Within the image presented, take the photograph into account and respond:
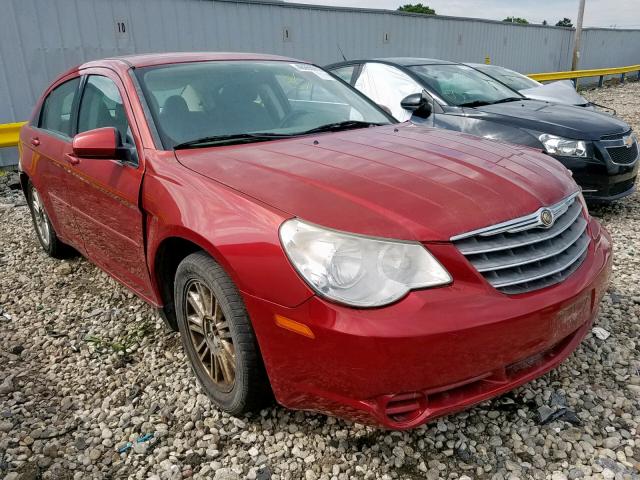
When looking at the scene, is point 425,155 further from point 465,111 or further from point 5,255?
point 5,255

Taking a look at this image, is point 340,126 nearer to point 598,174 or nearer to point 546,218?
point 546,218

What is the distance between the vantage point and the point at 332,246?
5.96 ft

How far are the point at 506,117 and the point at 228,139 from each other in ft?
10.9

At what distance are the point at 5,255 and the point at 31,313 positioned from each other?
1476 millimetres

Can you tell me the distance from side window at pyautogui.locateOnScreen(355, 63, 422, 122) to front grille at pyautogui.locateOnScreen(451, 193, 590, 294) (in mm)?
3603

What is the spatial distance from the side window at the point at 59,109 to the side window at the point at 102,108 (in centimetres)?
23

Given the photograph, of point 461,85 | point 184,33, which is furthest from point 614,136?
point 184,33

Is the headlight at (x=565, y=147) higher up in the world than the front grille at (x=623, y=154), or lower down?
higher up

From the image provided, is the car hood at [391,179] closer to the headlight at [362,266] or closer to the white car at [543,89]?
the headlight at [362,266]

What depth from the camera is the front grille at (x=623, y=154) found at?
4695 millimetres

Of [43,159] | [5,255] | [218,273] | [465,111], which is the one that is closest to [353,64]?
[465,111]

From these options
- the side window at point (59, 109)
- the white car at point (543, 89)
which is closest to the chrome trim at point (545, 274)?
the side window at point (59, 109)

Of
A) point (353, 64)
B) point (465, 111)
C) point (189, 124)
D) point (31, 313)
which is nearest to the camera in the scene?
point (189, 124)

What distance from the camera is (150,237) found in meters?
2.54
